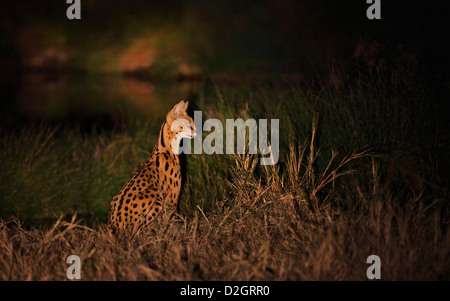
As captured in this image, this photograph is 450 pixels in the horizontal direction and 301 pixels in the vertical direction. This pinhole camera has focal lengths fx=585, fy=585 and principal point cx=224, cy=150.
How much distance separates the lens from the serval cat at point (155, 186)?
435cm

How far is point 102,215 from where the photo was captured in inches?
276

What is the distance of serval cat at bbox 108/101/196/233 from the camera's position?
435cm

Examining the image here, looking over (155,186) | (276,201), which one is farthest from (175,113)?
(276,201)

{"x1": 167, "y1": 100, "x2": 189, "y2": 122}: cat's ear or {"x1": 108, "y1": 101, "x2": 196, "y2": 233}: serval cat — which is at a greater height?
{"x1": 167, "y1": 100, "x2": 189, "y2": 122}: cat's ear

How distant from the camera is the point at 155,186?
4594mm

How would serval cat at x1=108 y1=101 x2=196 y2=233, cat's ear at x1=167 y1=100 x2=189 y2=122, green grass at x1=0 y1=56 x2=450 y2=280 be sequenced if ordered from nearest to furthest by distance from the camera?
green grass at x1=0 y1=56 x2=450 y2=280
serval cat at x1=108 y1=101 x2=196 y2=233
cat's ear at x1=167 y1=100 x2=189 y2=122

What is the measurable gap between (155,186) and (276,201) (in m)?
0.99

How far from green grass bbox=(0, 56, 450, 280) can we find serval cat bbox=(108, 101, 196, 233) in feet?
0.57

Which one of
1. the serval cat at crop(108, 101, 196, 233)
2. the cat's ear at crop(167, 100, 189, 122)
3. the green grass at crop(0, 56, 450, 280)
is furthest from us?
the cat's ear at crop(167, 100, 189, 122)

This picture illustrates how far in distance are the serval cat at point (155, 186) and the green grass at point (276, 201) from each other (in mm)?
175

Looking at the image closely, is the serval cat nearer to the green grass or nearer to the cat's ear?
the cat's ear

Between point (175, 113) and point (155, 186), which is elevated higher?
point (175, 113)

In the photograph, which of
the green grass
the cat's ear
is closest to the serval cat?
the cat's ear

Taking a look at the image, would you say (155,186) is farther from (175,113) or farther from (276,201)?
(276,201)
